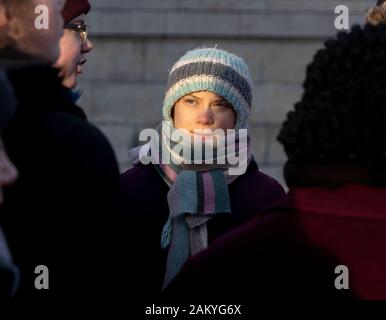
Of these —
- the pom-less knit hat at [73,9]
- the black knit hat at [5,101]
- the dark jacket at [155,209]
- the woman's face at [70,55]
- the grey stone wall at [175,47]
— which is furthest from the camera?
the grey stone wall at [175,47]

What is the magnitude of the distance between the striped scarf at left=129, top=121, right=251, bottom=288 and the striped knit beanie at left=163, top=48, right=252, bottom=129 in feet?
0.37

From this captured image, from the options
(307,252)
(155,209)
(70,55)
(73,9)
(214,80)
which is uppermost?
(73,9)

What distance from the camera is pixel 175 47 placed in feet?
34.7

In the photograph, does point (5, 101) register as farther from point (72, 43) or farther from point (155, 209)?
point (155, 209)

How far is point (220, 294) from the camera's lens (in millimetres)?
3273

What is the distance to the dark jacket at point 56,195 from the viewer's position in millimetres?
3205

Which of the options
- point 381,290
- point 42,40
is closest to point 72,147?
point 42,40

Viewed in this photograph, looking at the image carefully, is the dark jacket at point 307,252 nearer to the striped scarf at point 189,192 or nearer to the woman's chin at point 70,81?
the woman's chin at point 70,81

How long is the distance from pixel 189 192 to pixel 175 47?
593cm

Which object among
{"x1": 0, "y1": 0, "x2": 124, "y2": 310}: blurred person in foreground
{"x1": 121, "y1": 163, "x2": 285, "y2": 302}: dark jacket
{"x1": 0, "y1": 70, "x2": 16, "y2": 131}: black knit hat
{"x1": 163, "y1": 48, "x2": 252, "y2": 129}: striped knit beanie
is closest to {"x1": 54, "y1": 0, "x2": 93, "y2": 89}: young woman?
{"x1": 163, "y1": 48, "x2": 252, "y2": 129}: striped knit beanie

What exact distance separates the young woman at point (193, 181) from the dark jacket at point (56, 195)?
3.94ft

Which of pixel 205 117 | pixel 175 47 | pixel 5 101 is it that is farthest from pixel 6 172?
pixel 175 47

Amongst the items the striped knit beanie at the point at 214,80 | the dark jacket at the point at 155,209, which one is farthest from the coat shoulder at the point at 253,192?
the striped knit beanie at the point at 214,80

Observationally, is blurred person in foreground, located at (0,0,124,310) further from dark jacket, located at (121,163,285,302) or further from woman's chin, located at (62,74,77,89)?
dark jacket, located at (121,163,285,302)
